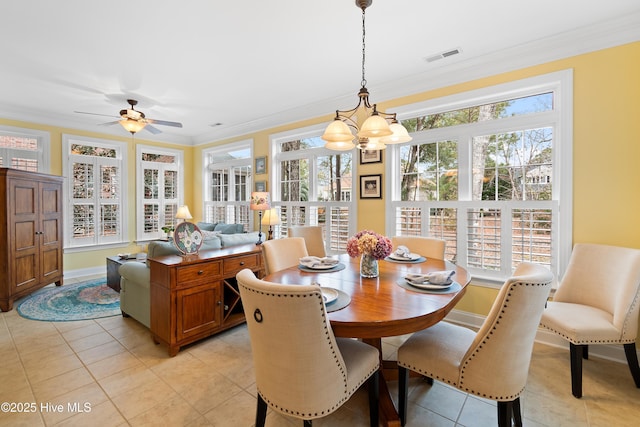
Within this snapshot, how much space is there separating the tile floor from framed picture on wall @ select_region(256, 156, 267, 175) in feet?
9.97

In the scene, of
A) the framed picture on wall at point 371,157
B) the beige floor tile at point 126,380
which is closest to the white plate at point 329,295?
the beige floor tile at point 126,380

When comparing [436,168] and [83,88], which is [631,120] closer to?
[436,168]

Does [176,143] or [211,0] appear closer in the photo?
[211,0]

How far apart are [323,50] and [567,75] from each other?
216 cm

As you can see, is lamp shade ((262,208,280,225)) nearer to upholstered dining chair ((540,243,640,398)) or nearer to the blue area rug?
the blue area rug

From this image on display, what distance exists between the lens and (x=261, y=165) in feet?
17.0

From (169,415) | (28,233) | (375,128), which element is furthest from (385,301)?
(28,233)

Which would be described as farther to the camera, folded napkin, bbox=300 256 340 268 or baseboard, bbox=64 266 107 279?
baseboard, bbox=64 266 107 279

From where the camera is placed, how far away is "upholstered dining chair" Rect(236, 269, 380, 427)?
1236 mm

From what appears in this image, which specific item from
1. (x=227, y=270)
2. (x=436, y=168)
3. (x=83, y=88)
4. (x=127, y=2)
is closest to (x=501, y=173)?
(x=436, y=168)

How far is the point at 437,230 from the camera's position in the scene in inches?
134

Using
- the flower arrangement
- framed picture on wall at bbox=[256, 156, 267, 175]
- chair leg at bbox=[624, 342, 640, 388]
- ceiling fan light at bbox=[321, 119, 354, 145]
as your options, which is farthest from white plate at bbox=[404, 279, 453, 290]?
framed picture on wall at bbox=[256, 156, 267, 175]

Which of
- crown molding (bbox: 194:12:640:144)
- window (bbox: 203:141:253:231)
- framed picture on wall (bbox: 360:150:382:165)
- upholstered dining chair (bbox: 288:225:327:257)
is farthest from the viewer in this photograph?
window (bbox: 203:141:253:231)

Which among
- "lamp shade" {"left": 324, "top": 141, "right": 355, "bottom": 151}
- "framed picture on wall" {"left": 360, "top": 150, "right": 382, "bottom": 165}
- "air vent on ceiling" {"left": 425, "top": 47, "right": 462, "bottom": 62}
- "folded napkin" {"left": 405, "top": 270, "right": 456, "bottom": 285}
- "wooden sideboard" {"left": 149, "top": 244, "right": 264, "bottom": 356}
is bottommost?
"wooden sideboard" {"left": 149, "top": 244, "right": 264, "bottom": 356}
